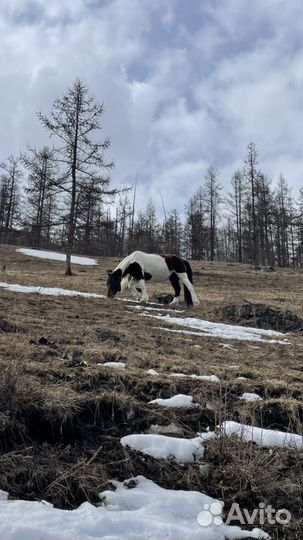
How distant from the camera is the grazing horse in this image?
1558 cm

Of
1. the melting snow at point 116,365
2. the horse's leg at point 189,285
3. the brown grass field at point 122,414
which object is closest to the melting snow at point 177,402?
the brown grass field at point 122,414

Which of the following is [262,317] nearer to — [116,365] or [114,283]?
[114,283]

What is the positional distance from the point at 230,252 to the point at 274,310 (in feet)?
230

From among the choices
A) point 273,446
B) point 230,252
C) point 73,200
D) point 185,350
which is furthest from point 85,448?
point 230,252

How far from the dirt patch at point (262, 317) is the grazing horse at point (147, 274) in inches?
102

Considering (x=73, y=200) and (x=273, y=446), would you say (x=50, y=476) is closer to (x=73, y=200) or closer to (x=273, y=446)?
(x=273, y=446)

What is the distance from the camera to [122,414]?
4402 mm

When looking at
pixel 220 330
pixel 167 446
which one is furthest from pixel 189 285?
pixel 167 446

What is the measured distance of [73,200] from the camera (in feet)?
85.0

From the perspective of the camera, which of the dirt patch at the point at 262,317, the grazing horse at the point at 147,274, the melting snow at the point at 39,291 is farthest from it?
the grazing horse at the point at 147,274

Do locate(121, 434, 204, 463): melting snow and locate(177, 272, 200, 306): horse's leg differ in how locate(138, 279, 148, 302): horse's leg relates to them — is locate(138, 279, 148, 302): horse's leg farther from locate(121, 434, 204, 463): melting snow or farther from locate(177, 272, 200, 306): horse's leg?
locate(121, 434, 204, 463): melting snow

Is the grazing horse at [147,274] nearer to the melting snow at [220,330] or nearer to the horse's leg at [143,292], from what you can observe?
the horse's leg at [143,292]

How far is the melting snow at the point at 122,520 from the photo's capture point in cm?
278

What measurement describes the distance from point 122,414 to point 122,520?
1438mm
